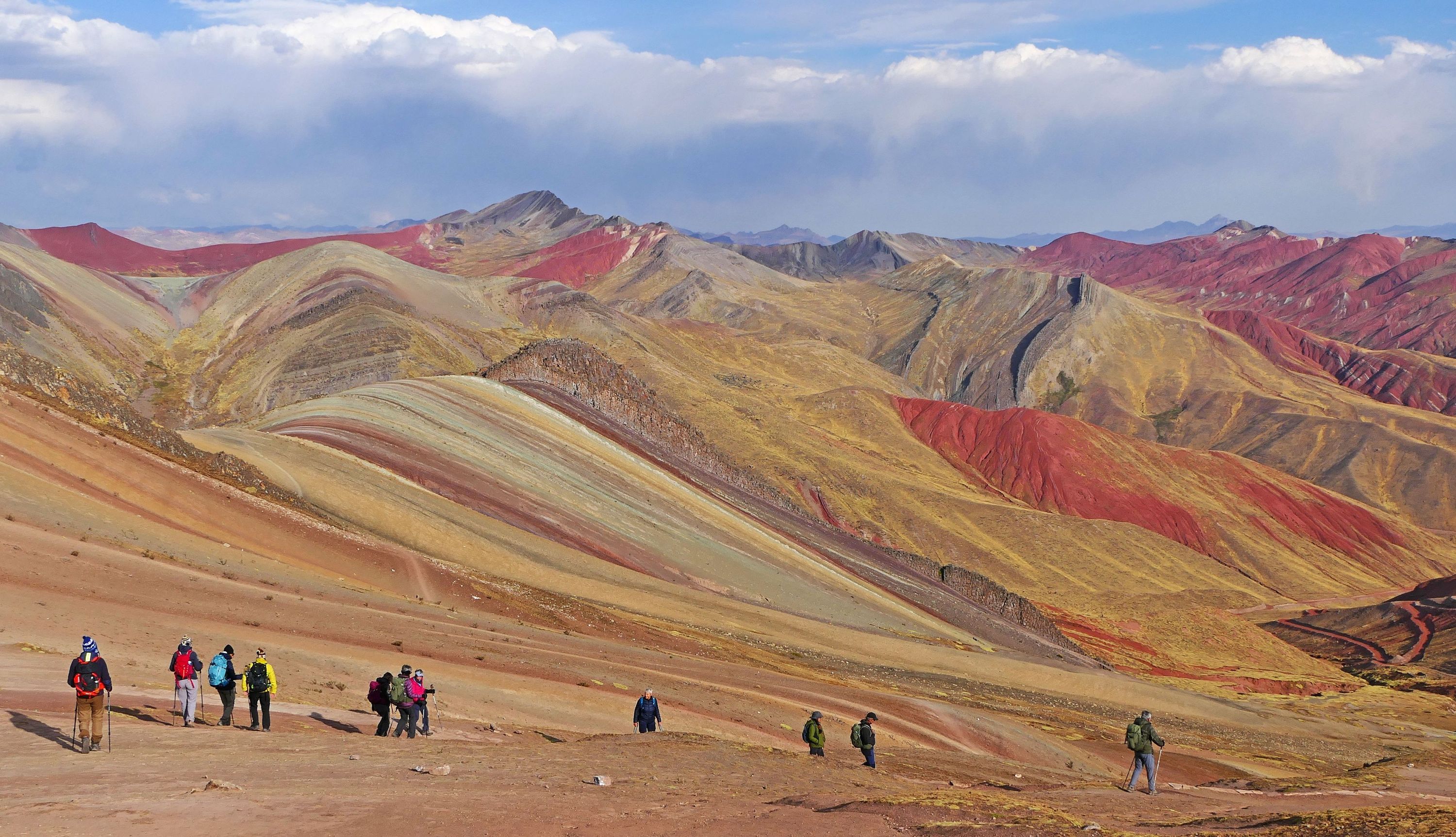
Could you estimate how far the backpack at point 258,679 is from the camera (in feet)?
61.6

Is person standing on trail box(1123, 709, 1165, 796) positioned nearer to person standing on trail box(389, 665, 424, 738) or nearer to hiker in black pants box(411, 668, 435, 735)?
hiker in black pants box(411, 668, 435, 735)

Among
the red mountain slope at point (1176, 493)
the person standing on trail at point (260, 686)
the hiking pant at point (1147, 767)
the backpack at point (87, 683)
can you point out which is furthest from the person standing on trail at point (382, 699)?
the red mountain slope at point (1176, 493)

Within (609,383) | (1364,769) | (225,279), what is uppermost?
(225,279)

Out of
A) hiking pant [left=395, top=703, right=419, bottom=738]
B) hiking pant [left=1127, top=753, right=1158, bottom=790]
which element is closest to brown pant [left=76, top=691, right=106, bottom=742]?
hiking pant [left=395, top=703, right=419, bottom=738]

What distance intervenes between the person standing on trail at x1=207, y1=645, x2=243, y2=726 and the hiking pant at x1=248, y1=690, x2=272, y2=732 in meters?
0.31

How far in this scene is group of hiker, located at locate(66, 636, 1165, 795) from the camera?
16.0 meters

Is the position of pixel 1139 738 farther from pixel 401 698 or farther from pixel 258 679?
pixel 258 679

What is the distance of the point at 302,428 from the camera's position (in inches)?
2144

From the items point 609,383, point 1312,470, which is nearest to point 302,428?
point 609,383

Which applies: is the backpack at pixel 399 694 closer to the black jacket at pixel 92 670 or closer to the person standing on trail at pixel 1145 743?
the black jacket at pixel 92 670

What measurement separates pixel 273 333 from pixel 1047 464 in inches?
3230

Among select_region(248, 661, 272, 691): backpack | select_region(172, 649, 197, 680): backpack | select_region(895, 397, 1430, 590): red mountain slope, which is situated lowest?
select_region(248, 661, 272, 691): backpack

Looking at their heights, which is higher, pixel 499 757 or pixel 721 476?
pixel 721 476

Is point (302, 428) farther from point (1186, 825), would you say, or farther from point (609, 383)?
point (1186, 825)
